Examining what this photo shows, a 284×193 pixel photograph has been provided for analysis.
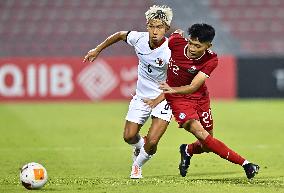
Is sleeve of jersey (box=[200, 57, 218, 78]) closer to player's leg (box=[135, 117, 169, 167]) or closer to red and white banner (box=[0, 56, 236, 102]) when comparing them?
player's leg (box=[135, 117, 169, 167])

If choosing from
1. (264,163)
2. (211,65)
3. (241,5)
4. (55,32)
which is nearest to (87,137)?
(264,163)

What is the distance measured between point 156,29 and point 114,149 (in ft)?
13.8

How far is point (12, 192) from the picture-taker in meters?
8.41

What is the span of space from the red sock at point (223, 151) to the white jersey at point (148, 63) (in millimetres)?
1219

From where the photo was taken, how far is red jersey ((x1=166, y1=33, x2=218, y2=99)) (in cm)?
942

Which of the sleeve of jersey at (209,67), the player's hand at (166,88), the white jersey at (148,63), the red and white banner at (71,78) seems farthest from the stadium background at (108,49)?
the player's hand at (166,88)

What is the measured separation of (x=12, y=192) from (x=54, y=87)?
1478cm

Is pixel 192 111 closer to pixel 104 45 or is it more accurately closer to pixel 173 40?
pixel 173 40

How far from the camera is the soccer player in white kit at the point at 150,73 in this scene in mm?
9828

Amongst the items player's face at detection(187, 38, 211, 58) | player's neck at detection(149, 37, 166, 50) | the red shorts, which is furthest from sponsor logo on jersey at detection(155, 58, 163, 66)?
player's face at detection(187, 38, 211, 58)

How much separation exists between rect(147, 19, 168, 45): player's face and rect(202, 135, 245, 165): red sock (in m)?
1.31

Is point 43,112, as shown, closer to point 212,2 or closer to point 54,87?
point 54,87

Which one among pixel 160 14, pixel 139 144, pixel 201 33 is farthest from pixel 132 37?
pixel 139 144

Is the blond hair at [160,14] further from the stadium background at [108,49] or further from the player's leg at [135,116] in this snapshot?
the stadium background at [108,49]
